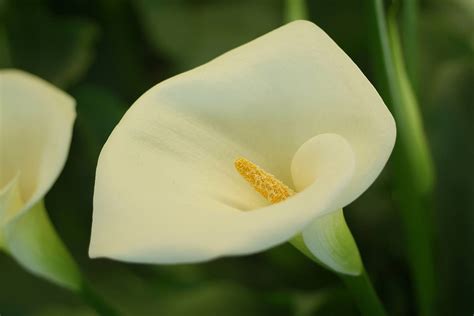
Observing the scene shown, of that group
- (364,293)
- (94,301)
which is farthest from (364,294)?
(94,301)

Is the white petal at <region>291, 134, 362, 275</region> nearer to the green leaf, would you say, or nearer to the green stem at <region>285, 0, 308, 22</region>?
the green leaf

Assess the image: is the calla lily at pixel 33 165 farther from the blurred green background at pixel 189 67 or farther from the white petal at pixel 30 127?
the blurred green background at pixel 189 67

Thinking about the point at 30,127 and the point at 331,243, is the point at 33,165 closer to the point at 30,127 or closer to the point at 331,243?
the point at 30,127

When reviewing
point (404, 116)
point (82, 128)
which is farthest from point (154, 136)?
point (82, 128)

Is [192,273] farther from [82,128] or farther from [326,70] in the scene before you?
[326,70]

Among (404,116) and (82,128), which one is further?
(82,128)

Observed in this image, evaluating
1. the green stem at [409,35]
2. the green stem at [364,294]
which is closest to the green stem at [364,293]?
the green stem at [364,294]

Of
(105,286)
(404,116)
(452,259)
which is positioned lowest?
(105,286)
